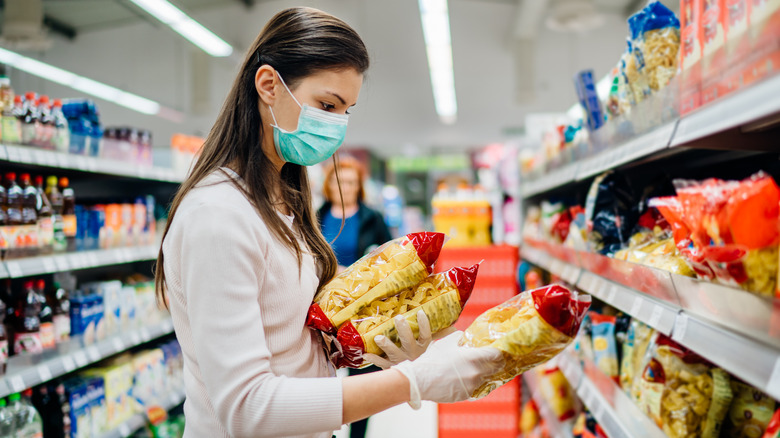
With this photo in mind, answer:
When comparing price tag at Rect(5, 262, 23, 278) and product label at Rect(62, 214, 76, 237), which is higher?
product label at Rect(62, 214, 76, 237)

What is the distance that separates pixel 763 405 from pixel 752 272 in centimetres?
58

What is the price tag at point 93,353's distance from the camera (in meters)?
2.48

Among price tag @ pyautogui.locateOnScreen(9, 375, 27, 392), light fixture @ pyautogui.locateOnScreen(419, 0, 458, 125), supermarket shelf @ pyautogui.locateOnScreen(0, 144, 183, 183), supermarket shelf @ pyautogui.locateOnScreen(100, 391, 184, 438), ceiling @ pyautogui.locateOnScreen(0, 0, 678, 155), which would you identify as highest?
ceiling @ pyautogui.locateOnScreen(0, 0, 678, 155)

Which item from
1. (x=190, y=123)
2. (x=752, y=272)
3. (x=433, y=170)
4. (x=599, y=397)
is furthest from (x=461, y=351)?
(x=433, y=170)

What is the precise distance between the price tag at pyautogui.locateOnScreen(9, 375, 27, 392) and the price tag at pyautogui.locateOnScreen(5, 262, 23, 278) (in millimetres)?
384

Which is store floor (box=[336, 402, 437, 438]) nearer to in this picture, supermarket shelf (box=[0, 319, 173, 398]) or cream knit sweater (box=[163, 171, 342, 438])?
supermarket shelf (box=[0, 319, 173, 398])

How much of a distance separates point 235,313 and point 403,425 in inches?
144

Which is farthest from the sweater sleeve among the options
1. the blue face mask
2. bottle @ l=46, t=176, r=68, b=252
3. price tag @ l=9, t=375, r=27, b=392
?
bottle @ l=46, t=176, r=68, b=252

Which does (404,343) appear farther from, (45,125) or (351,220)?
(351,220)

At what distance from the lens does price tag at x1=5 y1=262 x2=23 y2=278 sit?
208 cm

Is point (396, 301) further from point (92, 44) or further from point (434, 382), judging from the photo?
point (92, 44)

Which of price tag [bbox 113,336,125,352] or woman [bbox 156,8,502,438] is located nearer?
woman [bbox 156,8,502,438]

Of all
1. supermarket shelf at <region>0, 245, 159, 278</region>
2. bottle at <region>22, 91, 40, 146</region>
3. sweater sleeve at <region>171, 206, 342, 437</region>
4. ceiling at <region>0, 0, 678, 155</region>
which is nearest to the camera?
sweater sleeve at <region>171, 206, 342, 437</region>

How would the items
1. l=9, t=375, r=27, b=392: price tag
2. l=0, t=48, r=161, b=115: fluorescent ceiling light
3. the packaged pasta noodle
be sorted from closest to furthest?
the packaged pasta noodle, l=9, t=375, r=27, b=392: price tag, l=0, t=48, r=161, b=115: fluorescent ceiling light
